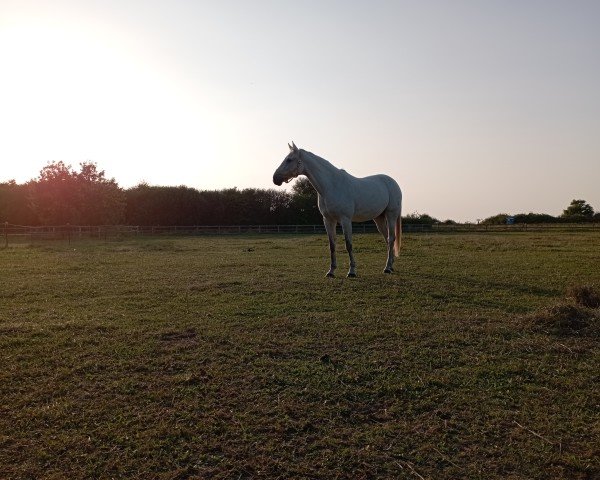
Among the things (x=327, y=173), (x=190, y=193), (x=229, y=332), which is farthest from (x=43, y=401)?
(x=190, y=193)

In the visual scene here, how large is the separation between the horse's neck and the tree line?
1241 inches

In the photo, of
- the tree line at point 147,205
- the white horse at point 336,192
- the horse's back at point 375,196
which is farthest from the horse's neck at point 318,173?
the tree line at point 147,205

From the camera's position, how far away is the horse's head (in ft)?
32.2

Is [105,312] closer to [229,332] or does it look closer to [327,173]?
[229,332]

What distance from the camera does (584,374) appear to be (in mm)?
3875

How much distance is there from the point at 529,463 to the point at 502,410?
2.23ft

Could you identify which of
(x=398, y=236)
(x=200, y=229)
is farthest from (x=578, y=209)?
(x=398, y=236)

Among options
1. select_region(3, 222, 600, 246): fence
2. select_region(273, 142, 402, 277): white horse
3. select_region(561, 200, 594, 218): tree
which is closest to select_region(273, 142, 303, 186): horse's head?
select_region(273, 142, 402, 277): white horse

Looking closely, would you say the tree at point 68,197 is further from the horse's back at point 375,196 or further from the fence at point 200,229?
the horse's back at point 375,196

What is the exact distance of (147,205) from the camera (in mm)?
49188

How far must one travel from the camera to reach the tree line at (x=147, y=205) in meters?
41.4

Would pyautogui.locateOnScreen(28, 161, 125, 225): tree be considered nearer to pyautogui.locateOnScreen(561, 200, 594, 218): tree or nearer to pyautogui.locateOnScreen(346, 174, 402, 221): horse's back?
pyautogui.locateOnScreen(346, 174, 402, 221): horse's back

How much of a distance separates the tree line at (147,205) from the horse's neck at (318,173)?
103 feet

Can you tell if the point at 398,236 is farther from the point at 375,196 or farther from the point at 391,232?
the point at 375,196
